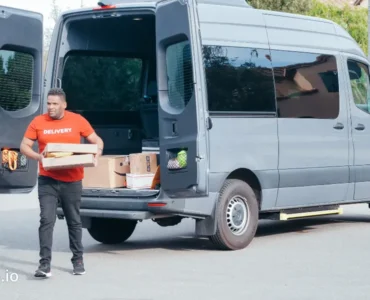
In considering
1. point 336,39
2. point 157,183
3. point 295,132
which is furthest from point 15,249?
point 336,39

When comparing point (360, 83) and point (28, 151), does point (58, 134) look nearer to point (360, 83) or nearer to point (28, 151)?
point (28, 151)

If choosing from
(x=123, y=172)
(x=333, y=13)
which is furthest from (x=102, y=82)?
(x=333, y=13)

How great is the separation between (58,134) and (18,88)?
2494mm

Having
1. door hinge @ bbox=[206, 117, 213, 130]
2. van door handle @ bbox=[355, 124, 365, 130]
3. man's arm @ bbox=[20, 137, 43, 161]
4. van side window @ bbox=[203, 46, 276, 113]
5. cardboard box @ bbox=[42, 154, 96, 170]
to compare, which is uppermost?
van side window @ bbox=[203, 46, 276, 113]

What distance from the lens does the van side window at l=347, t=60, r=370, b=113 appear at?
43.8 feet

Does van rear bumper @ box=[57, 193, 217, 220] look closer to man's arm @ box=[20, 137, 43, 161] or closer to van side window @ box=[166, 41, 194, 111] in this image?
van side window @ box=[166, 41, 194, 111]

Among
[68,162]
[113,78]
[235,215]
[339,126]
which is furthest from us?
[113,78]

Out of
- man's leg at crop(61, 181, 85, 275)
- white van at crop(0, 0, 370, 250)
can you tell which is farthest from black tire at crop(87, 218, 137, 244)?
man's leg at crop(61, 181, 85, 275)

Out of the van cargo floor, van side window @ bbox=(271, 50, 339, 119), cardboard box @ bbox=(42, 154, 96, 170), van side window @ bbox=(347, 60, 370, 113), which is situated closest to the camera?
cardboard box @ bbox=(42, 154, 96, 170)

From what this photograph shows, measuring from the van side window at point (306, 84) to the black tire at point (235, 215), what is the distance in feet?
3.54

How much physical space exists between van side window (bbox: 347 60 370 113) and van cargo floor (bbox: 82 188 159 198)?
3.60 metres

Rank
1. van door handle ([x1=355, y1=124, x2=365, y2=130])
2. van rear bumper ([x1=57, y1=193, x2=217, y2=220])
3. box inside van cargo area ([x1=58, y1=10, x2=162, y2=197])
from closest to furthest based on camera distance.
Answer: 1. van rear bumper ([x1=57, y1=193, x2=217, y2=220])
2. box inside van cargo area ([x1=58, y1=10, x2=162, y2=197])
3. van door handle ([x1=355, y1=124, x2=365, y2=130])

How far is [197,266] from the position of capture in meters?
10.4

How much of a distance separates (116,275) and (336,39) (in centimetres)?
503
